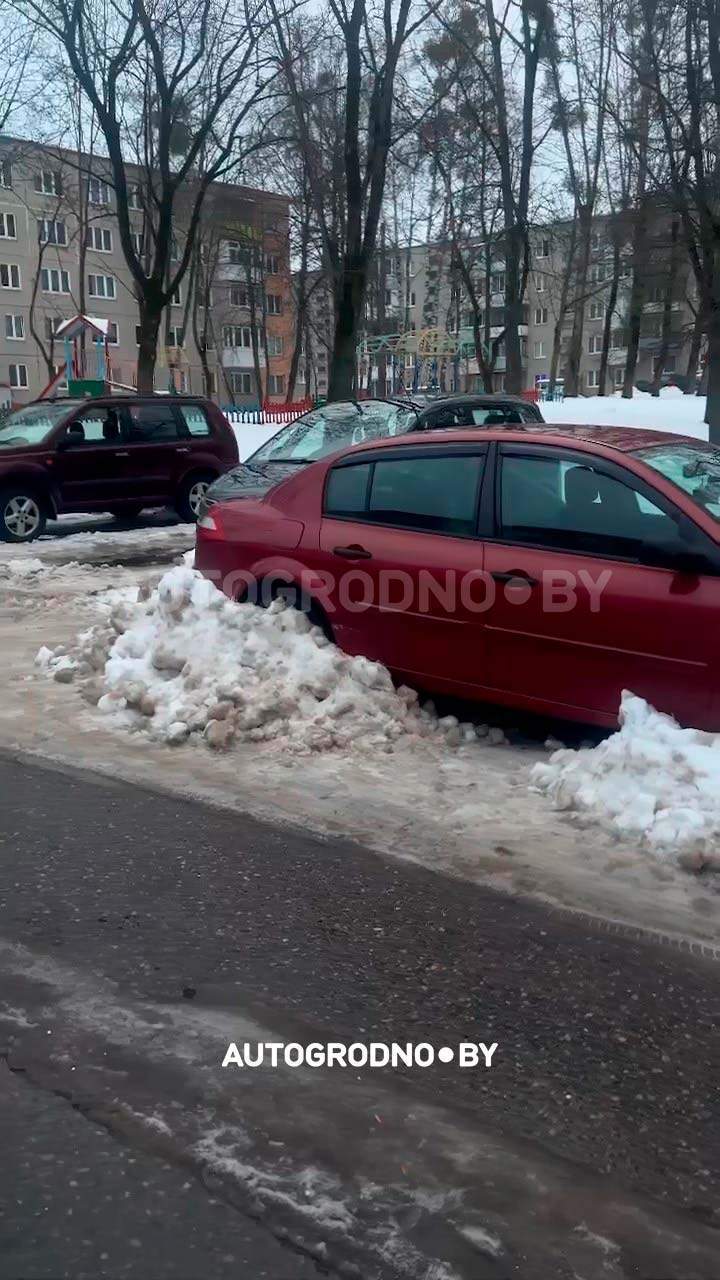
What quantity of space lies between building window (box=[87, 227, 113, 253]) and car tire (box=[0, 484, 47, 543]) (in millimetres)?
54940

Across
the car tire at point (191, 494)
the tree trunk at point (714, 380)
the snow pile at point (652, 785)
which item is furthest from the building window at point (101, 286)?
the snow pile at point (652, 785)

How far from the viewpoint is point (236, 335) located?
7575 cm

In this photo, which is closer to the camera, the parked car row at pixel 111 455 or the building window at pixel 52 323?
the parked car row at pixel 111 455

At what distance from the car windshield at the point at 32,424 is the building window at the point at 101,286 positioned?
5374 centimetres

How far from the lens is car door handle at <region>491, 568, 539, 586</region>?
218 inches

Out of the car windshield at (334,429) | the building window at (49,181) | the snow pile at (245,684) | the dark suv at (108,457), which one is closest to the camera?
→ the snow pile at (245,684)

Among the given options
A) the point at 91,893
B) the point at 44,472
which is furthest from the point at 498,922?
the point at 44,472

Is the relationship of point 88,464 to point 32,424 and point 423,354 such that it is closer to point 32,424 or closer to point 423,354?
point 32,424

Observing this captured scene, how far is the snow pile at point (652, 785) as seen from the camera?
4.48 m

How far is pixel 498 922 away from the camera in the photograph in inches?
157

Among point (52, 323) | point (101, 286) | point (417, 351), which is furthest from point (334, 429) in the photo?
point (101, 286)

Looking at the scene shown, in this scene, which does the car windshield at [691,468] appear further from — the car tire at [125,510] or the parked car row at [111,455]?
the car tire at [125,510]

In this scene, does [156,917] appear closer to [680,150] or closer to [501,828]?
[501,828]

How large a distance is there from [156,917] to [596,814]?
1.93 metres
